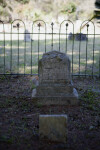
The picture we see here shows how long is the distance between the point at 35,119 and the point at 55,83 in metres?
0.94

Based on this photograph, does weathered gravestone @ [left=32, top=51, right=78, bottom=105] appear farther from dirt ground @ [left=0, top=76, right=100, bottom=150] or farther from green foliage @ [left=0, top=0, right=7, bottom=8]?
green foliage @ [left=0, top=0, right=7, bottom=8]

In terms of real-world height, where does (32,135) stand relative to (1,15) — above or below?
below

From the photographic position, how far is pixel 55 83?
4219 millimetres

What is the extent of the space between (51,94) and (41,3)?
26.1 metres

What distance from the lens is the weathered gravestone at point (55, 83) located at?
A: 13.7 ft

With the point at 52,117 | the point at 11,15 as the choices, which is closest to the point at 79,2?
the point at 11,15

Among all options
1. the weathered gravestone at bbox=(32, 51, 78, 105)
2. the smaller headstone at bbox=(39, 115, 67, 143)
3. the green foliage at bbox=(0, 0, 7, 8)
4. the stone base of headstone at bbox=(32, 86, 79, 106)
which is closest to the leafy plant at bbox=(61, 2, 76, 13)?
the green foliage at bbox=(0, 0, 7, 8)

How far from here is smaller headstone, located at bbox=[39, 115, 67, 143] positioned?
265 cm

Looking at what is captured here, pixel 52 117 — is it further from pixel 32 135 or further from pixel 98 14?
pixel 98 14

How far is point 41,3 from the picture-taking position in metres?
28.5

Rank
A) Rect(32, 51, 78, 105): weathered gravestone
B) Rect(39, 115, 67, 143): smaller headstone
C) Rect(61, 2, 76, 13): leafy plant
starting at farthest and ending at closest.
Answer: Rect(61, 2, 76, 13): leafy plant < Rect(32, 51, 78, 105): weathered gravestone < Rect(39, 115, 67, 143): smaller headstone

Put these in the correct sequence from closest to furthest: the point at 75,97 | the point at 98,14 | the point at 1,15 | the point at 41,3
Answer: the point at 75,97, the point at 98,14, the point at 1,15, the point at 41,3

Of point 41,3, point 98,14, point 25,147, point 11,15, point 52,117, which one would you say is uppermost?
point 41,3

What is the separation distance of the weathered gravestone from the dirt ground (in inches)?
6.5
